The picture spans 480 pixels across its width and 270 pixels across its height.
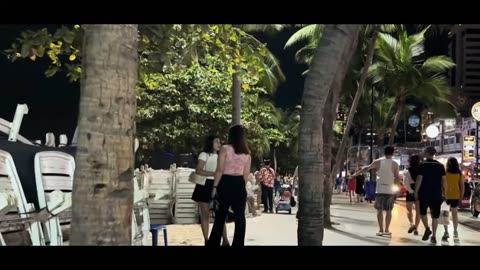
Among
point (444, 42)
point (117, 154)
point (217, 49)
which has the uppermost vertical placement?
point (444, 42)

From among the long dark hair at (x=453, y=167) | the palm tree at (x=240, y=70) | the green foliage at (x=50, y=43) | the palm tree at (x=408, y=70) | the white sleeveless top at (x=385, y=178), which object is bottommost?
the white sleeveless top at (x=385, y=178)

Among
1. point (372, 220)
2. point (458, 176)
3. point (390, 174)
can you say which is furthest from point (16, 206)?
point (372, 220)

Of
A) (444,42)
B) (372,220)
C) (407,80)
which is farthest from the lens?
(444,42)

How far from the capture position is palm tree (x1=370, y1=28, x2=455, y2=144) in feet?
98.7

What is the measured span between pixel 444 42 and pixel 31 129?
205 feet

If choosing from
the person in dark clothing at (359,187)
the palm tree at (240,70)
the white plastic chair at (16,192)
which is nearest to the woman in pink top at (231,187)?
the palm tree at (240,70)

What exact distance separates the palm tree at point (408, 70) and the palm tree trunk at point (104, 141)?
25.5 metres

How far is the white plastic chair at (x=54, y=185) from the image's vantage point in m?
5.43

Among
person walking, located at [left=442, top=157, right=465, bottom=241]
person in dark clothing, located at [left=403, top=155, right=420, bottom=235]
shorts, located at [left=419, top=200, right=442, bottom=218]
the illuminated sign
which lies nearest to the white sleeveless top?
person in dark clothing, located at [left=403, top=155, right=420, bottom=235]

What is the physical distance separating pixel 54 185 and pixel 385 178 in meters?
6.32

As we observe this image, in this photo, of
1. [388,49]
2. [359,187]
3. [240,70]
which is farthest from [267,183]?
[388,49]

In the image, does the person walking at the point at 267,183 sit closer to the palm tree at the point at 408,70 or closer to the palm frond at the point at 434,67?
the palm tree at the point at 408,70

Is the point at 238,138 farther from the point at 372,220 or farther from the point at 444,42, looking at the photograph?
the point at 444,42

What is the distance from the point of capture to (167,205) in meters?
12.3
